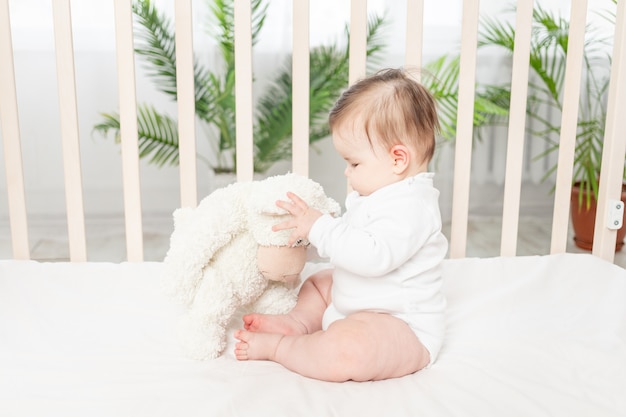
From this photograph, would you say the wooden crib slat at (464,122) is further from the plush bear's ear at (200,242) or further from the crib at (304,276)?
the plush bear's ear at (200,242)

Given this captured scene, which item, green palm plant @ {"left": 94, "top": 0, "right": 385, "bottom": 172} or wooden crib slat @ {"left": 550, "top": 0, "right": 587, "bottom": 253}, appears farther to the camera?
green palm plant @ {"left": 94, "top": 0, "right": 385, "bottom": 172}

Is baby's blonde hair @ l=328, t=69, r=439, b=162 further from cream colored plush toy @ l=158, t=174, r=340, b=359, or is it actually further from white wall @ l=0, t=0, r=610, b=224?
white wall @ l=0, t=0, r=610, b=224

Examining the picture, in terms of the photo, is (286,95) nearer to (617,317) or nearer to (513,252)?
(513,252)

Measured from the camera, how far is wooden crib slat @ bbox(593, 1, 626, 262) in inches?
52.0

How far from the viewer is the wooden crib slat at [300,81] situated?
1.25m

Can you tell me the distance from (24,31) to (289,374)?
2.00m

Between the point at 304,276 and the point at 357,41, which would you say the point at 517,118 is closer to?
the point at 357,41

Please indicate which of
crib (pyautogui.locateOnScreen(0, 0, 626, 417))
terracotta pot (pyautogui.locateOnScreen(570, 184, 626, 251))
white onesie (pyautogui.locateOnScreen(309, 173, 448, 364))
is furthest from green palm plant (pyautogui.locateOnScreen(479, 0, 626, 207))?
white onesie (pyautogui.locateOnScreen(309, 173, 448, 364))

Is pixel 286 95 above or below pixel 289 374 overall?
above

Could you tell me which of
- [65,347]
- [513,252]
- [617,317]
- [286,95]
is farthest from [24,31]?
[617,317]

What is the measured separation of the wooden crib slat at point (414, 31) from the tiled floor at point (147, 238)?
Answer: 3.57 feet

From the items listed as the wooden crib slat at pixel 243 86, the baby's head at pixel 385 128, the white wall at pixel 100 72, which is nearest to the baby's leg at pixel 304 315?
the baby's head at pixel 385 128

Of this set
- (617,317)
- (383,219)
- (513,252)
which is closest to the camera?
(383,219)

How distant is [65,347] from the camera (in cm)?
94
